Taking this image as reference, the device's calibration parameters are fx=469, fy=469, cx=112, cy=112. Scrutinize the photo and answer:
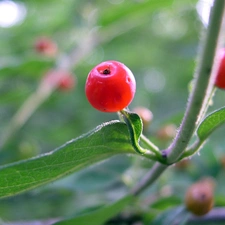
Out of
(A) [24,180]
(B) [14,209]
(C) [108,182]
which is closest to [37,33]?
(B) [14,209]

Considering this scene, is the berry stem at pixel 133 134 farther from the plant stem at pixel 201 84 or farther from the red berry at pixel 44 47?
the red berry at pixel 44 47

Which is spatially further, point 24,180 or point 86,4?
point 86,4

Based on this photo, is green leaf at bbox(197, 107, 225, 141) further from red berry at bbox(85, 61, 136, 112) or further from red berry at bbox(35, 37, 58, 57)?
red berry at bbox(35, 37, 58, 57)

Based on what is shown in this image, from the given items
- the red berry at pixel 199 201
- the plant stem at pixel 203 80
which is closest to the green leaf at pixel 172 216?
the red berry at pixel 199 201

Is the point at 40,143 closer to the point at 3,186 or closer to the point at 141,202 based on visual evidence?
the point at 141,202

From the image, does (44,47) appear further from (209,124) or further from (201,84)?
(201,84)

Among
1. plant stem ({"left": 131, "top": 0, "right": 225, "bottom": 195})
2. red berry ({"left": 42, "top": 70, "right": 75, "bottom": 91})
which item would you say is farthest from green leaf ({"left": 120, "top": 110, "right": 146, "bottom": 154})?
red berry ({"left": 42, "top": 70, "right": 75, "bottom": 91})
